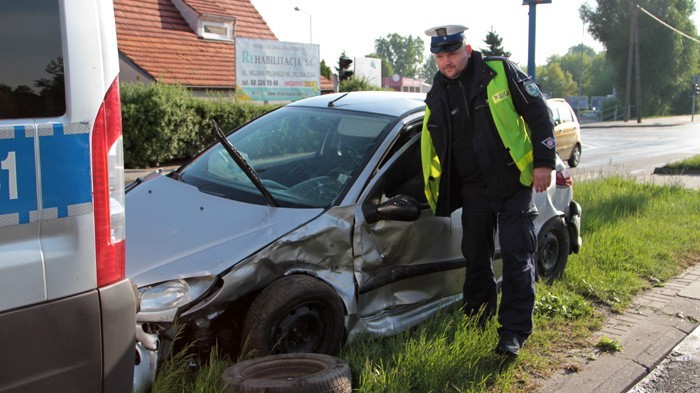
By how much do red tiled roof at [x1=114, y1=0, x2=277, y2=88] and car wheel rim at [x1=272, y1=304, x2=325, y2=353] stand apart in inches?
842

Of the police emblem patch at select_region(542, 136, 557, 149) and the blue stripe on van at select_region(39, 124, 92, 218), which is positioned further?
the police emblem patch at select_region(542, 136, 557, 149)

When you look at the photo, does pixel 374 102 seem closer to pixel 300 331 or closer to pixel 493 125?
pixel 493 125

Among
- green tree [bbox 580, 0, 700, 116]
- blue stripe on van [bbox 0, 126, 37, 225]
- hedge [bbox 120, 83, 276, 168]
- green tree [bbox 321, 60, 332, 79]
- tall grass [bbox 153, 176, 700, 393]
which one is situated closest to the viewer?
blue stripe on van [bbox 0, 126, 37, 225]

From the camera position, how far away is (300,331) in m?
3.65

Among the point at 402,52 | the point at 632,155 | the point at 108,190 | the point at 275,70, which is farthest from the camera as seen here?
the point at 402,52

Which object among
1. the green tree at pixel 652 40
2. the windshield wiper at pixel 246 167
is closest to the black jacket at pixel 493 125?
the windshield wiper at pixel 246 167

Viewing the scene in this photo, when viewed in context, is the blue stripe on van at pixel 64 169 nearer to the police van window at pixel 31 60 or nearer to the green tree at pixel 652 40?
the police van window at pixel 31 60

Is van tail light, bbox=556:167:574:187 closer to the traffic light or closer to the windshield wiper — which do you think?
the windshield wiper

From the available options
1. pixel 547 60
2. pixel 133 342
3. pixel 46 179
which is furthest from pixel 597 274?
pixel 547 60

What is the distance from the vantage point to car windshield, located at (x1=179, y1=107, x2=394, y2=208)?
4141 mm

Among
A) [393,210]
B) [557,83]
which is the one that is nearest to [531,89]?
[393,210]

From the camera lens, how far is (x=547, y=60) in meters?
153

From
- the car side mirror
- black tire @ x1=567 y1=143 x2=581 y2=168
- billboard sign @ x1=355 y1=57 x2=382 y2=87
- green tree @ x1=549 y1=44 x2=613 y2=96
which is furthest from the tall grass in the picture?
green tree @ x1=549 y1=44 x2=613 y2=96

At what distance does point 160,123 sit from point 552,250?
46.2ft
